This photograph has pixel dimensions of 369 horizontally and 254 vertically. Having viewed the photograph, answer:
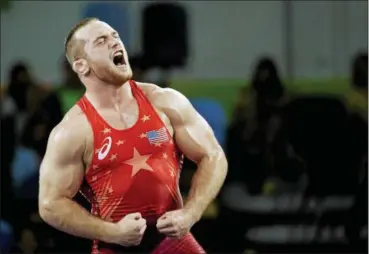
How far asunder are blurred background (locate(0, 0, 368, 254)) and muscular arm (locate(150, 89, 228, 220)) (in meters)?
0.73

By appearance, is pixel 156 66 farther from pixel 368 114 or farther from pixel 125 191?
pixel 125 191

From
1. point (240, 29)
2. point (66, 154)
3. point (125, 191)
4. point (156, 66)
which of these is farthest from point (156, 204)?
point (240, 29)

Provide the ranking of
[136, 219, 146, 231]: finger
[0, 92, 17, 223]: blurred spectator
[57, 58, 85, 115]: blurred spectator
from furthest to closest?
[0, 92, 17, 223]: blurred spectator → [57, 58, 85, 115]: blurred spectator → [136, 219, 146, 231]: finger

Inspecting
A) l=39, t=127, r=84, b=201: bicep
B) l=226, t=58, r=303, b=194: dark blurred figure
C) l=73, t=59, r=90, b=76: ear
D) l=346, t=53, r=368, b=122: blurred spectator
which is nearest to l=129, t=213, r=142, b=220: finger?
l=39, t=127, r=84, b=201: bicep

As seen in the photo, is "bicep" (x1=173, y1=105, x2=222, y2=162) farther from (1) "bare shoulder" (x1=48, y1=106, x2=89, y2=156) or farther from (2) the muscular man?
(1) "bare shoulder" (x1=48, y1=106, x2=89, y2=156)

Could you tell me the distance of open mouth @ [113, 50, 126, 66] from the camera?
125 centimetres

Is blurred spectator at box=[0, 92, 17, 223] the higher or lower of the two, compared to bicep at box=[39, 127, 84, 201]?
lower

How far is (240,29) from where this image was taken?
217 centimetres

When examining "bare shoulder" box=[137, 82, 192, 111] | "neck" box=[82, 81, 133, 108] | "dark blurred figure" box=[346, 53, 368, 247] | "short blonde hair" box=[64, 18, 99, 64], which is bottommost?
"dark blurred figure" box=[346, 53, 368, 247]

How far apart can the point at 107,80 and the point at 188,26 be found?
938 mm

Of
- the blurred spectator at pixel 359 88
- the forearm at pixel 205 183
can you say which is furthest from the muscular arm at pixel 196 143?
the blurred spectator at pixel 359 88

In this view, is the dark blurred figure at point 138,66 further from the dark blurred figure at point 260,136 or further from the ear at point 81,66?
the ear at point 81,66

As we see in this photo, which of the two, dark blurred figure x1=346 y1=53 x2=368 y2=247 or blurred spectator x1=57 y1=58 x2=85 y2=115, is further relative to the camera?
dark blurred figure x1=346 y1=53 x2=368 y2=247

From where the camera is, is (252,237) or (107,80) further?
(252,237)
